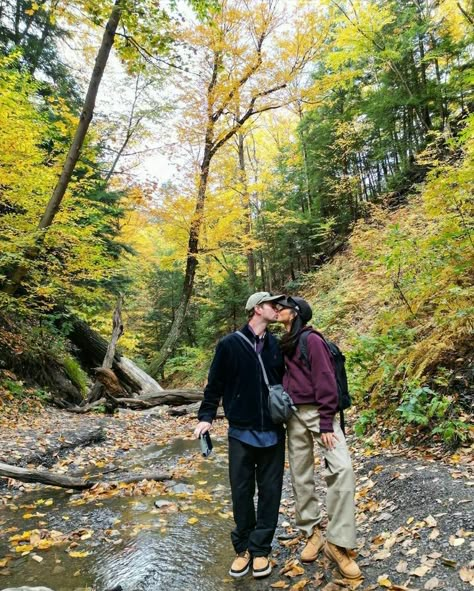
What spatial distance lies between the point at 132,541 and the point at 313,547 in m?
1.78

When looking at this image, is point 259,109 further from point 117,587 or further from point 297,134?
point 117,587

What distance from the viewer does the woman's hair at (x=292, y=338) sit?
3.28 metres

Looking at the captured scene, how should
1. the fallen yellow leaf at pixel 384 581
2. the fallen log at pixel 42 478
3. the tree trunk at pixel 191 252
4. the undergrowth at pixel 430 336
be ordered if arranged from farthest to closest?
the tree trunk at pixel 191 252, the fallen log at pixel 42 478, the undergrowth at pixel 430 336, the fallen yellow leaf at pixel 384 581

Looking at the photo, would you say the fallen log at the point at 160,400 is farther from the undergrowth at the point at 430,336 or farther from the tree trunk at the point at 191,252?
the undergrowth at the point at 430,336

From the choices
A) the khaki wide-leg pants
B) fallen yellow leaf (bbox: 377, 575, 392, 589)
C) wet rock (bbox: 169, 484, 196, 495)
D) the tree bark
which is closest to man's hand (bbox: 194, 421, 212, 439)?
the khaki wide-leg pants

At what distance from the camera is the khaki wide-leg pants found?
3002 mm

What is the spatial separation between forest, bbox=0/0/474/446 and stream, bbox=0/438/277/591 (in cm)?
256

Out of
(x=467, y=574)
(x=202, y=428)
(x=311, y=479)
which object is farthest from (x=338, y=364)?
(x=467, y=574)

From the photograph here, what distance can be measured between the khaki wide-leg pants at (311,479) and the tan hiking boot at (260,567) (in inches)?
15.9

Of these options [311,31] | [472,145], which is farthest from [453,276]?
[311,31]

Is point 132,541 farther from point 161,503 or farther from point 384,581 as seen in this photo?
point 384,581

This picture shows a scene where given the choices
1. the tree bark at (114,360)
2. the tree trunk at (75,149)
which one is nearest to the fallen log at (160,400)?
the tree bark at (114,360)

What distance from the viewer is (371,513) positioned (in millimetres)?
3914

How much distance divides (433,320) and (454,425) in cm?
217
